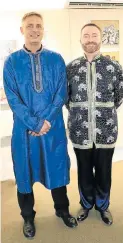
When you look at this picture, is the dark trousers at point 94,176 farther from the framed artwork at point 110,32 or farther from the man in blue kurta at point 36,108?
the framed artwork at point 110,32

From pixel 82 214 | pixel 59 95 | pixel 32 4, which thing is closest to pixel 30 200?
pixel 82 214

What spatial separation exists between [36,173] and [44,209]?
0.59m

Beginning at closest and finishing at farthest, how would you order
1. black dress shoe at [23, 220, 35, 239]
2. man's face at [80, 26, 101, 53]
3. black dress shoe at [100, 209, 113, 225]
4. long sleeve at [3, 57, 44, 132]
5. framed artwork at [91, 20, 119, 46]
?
long sleeve at [3, 57, 44, 132], man's face at [80, 26, 101, 53], black dress shoe at [23, 220, 35, 239], black dress shoe at [100, 209, 113, 225], framed artwork at [91, 20, 119, 46]

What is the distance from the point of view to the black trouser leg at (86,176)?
2.06 metres

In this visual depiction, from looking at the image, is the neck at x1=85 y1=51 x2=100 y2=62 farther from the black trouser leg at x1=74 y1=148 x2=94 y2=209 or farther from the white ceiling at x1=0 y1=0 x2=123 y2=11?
the white ceiling at x1=0 y1=0 x2=123 y2=11

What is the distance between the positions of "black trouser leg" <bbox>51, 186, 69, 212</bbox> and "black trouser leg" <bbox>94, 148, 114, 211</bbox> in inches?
10.0

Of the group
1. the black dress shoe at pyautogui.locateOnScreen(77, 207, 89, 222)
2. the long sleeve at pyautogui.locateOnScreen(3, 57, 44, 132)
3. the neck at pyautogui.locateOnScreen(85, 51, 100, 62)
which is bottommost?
the black dress shoe at pyautogui.locateOnScreen(77, 207, 89, 222)

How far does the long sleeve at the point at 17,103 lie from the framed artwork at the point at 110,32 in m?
1.97

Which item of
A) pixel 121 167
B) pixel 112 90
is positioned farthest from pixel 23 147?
pixel 121 167

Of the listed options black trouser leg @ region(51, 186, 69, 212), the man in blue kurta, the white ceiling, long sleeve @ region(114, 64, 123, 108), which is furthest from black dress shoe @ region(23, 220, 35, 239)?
the white ceiling

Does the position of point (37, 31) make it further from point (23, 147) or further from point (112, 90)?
point (23, 147)

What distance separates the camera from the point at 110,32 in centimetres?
349

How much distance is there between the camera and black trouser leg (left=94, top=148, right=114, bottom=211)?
2.04 m

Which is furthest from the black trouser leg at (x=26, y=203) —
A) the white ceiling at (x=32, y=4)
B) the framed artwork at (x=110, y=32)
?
the framed artwork at (x=110, y=32)
